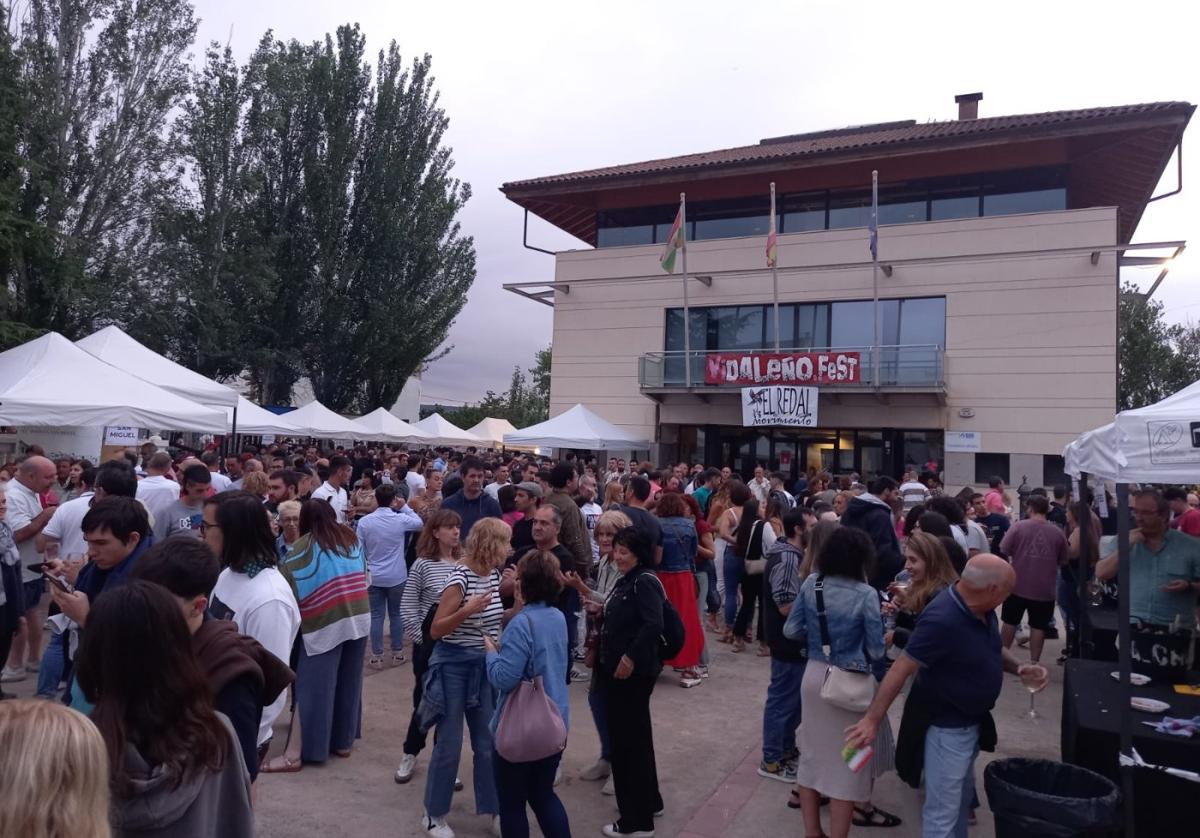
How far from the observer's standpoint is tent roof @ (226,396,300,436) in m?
18.0

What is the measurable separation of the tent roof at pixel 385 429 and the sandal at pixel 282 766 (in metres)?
16.6

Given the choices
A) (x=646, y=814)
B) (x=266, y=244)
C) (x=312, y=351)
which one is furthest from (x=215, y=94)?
(x=646, y=814)

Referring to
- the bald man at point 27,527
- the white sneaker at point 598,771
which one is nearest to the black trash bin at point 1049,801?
the white sneaker at point 598,771

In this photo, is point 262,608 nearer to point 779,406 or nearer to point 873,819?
point 873,819

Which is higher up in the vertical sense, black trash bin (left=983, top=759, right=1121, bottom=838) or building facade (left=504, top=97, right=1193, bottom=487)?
building facade (left=504, top=97, right=1193, bottom=487)

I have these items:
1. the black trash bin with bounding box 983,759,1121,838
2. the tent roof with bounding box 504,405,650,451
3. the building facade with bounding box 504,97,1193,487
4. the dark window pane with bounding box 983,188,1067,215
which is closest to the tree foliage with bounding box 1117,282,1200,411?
the building facade with bounding box 504,97,1193,487

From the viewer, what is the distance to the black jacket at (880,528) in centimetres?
700

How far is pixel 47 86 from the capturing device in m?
20.5

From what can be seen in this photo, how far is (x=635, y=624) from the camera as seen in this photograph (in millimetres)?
4320

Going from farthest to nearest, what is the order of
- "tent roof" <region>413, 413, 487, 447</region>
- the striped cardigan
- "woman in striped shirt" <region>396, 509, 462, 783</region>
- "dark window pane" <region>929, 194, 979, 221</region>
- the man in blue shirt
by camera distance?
1. "tent roof" <region>413, 413, 487, 447</region>
2. "dark window pane" <region>929, 194, 979, 221</region>
3. the man in blue shirt
4. the striped cardigan
5. "woman in striped shirt" <region>396, 509, 462, 783</region>

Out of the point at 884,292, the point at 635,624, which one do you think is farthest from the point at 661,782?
the point at 884,292

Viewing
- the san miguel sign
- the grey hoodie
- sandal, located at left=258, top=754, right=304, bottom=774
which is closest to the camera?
the grey hoodie

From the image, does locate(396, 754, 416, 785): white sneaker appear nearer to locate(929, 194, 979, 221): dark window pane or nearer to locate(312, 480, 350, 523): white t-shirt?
locate(312, 480, 350, 523): white t-shirt

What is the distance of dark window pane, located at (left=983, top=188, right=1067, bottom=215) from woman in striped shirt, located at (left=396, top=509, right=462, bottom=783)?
1913cm
